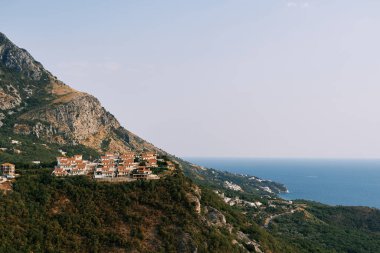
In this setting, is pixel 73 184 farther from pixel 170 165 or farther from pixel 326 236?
Result: pixel 326 236

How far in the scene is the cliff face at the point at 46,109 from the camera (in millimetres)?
160500

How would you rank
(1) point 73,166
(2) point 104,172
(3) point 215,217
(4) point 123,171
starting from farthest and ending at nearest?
(1) point 73,166 < (4) point 123,171 < (2) point 104,172 < (3) point 215,217

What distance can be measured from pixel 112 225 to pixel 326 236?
228 feet

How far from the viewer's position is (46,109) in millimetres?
167750

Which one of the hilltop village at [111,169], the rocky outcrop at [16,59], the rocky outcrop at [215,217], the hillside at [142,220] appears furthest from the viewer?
the rocky outcrop at [16,59]

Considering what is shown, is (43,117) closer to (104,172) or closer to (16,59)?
(16,59)

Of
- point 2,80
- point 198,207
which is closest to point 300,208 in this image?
point 198,207

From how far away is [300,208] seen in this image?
143750 mm

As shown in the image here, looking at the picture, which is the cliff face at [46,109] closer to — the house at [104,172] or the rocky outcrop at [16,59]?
the rocky outcrop at [16,59]

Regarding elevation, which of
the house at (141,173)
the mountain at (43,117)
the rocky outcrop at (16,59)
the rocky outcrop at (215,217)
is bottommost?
the rocky outcrop at (215,217)

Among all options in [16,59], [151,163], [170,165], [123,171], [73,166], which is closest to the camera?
[123,171]

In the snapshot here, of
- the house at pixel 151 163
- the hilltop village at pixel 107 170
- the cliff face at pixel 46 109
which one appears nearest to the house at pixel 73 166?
the hilltop village at pixel 107 170

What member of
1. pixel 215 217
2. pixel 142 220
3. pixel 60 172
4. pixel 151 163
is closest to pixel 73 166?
pixel 60 172

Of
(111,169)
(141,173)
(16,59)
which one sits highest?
(16,59)
